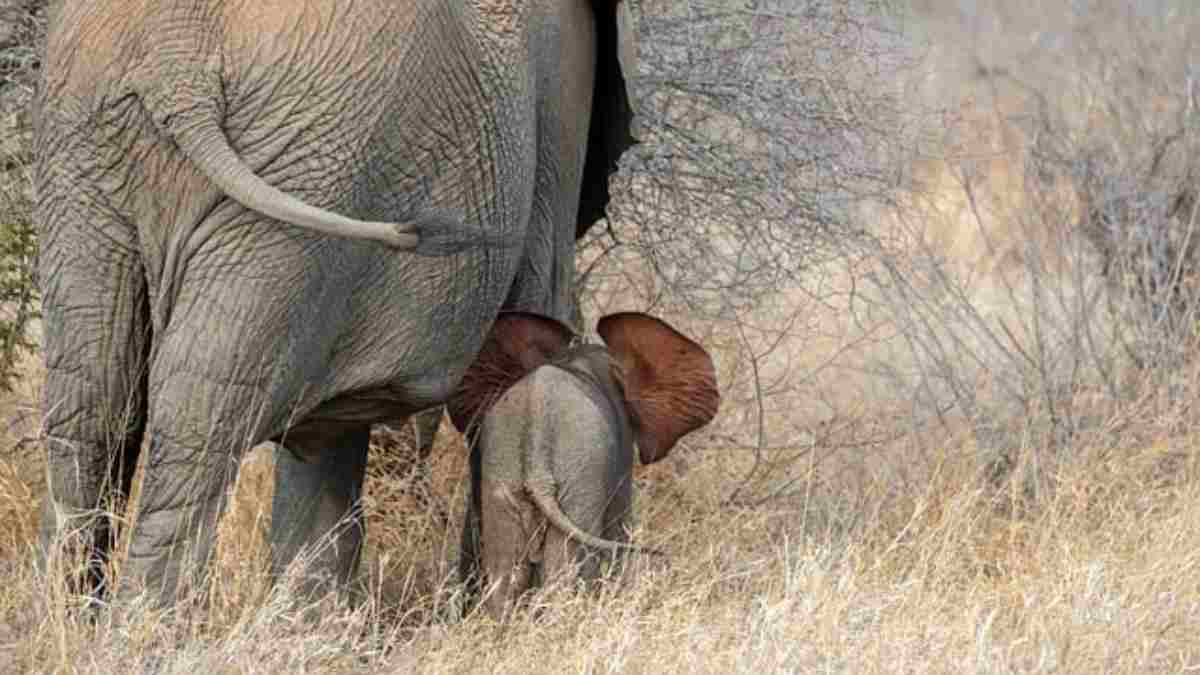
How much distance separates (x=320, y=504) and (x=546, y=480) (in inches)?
20.5

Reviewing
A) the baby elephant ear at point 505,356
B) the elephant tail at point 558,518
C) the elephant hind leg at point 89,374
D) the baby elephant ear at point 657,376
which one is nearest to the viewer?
the elephant hind leg at point 89,374

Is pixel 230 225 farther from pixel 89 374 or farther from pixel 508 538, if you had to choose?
pixel 508 538

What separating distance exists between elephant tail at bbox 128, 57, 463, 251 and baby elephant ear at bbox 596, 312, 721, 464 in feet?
3.90

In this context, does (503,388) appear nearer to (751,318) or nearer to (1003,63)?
(751,318)

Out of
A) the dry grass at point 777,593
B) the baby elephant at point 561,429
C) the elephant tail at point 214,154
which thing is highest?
the elephant tail at point 214,154

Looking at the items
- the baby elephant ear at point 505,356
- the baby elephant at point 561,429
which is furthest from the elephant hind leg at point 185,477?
the baby elephant ear at point 505,356

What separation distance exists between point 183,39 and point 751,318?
350 cm

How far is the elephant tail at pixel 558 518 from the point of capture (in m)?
4.63

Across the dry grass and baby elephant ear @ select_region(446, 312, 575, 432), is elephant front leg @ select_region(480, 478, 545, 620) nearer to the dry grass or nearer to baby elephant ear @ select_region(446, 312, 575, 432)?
the dry grass

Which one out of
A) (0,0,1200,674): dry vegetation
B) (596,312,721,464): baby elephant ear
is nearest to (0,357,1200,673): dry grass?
(0,0,1200,674): dry vegetation

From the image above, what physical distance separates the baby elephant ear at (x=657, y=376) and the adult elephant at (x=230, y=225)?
0.61 meters

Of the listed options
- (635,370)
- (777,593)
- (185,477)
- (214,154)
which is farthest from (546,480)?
(214,154)

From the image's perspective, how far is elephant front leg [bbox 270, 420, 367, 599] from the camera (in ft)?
16.0

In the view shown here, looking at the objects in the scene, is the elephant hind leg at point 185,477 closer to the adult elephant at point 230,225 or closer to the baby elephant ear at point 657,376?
the adult elephant at point 230,225
